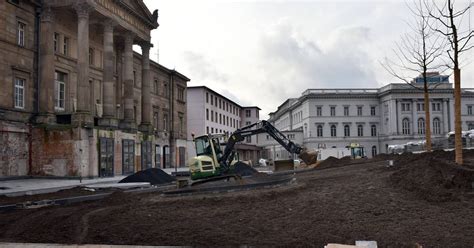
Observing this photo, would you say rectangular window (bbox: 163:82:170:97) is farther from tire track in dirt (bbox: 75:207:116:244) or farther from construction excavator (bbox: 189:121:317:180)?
tire track in dirt (bbox: 75:207:116:244)

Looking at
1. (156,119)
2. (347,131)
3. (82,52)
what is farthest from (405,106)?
(82,52)

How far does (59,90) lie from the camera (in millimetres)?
37125

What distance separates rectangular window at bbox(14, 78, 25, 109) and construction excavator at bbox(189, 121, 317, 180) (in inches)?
587

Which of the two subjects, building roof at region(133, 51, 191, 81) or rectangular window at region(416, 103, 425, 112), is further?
rectangular window at region(416, 103, 425, 112)

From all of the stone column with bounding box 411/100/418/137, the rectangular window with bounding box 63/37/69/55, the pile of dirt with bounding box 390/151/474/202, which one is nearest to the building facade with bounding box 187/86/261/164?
the rectangular window with bounding box 63/37/69/55

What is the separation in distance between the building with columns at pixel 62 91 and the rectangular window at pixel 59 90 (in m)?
0.08

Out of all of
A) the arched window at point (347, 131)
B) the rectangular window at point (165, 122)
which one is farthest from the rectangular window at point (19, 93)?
the arched window at point (347, 131)

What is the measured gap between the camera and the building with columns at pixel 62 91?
31.2 metres

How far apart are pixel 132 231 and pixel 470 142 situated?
132ft

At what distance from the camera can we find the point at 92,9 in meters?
34.9

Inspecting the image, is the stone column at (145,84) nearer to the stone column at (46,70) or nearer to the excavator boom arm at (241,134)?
the stone column at (46,70)

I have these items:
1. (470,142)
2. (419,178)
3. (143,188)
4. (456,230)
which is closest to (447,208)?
(456,230)

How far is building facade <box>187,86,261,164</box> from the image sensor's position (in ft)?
269

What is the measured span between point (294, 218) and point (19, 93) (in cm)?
2728
